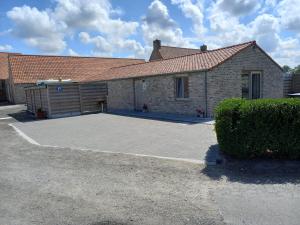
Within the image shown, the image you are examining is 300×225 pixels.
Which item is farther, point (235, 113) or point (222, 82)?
point (222, 82)

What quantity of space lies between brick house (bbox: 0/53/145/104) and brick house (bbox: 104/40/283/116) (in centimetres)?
1047

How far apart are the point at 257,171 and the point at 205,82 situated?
8.91 meters

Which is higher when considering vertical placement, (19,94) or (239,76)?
(239,76)

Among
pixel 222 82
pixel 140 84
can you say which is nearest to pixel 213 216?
pixel 222 82

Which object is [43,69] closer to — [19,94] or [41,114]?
[19,94]

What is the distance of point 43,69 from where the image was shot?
3089cm

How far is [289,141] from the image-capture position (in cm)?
648

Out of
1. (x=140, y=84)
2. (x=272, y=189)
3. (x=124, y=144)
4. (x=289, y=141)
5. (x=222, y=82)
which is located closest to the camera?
(x=272, y=189)

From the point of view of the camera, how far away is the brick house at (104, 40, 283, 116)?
14.9 metres

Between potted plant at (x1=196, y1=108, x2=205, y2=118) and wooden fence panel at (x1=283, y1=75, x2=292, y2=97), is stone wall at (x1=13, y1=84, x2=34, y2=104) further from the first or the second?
wooden fence panel at (x1=283, y1=75, x2=292, y2=97)

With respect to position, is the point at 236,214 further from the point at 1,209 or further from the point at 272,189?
the point at 1,209

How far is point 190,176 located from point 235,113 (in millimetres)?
1984

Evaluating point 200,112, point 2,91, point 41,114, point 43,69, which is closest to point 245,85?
point 200,112

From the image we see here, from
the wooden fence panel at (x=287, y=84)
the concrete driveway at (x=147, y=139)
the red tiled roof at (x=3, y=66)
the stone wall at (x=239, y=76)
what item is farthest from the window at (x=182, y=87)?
the red tiled roof at (x=3, y=66)
